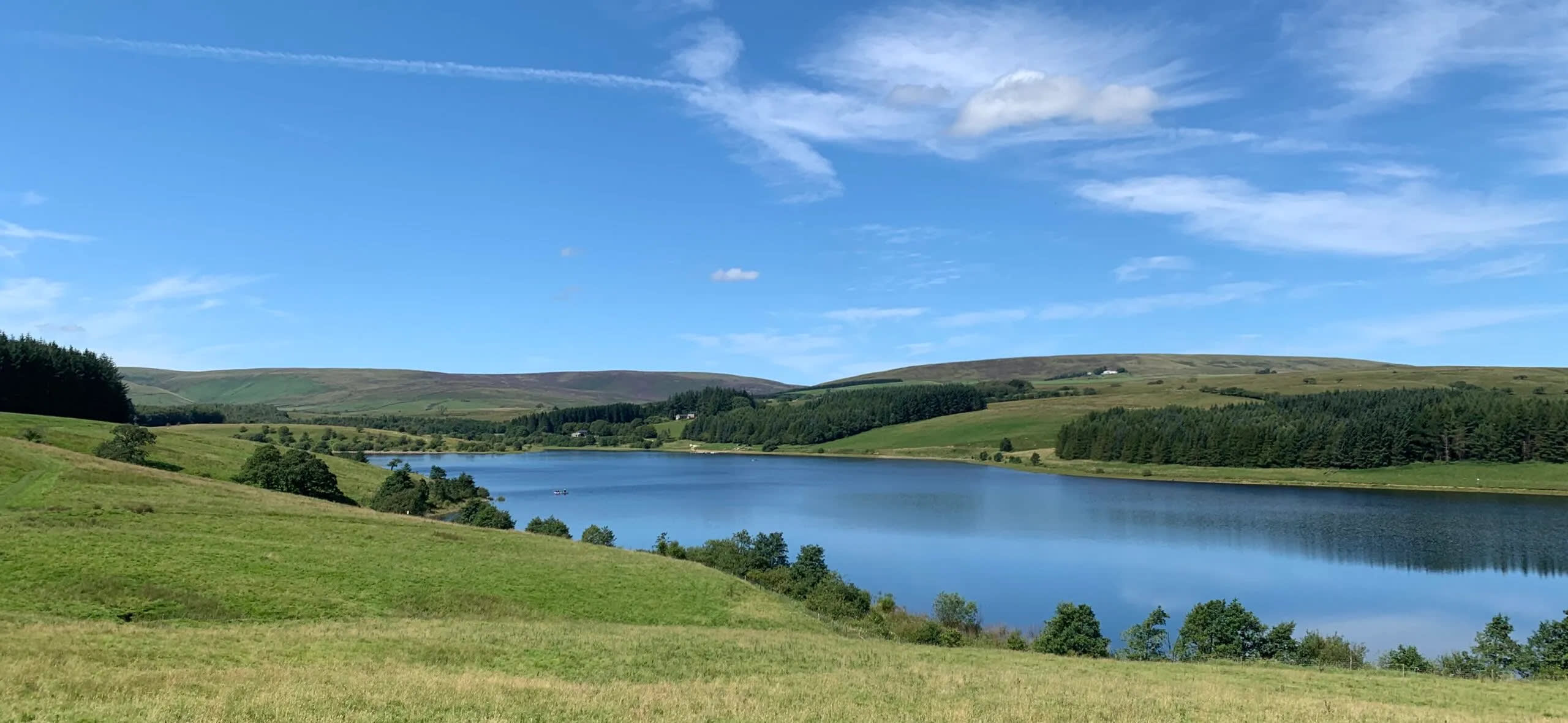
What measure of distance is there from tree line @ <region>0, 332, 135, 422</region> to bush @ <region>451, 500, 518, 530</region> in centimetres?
5704

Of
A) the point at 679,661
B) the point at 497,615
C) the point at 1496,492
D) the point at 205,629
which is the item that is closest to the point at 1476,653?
the point at 679,661

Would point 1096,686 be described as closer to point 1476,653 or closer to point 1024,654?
point 1024,654

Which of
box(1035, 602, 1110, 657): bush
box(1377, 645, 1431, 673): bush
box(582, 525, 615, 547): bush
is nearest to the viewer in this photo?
box(1377, 645, 1431, 673): bush

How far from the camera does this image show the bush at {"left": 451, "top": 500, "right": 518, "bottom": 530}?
2618 inches

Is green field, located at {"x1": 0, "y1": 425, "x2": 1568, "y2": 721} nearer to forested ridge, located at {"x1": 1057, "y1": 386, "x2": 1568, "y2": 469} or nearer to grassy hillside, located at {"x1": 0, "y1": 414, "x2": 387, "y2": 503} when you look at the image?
grassy hillside, located at {"x1": 0, "y1": 414, "x2": 387, "y2": 503}

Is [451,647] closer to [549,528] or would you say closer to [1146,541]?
[549,528]

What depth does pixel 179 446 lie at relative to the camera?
244 feet

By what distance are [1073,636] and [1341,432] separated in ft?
377

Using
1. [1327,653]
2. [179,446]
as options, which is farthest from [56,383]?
[1327,653]

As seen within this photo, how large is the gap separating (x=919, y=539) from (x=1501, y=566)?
4015cm

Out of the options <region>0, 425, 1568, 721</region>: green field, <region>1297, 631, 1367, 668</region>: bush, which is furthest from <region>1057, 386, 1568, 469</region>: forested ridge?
<region>0, 425, 1568, 721</region>: green field

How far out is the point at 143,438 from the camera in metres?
67.6

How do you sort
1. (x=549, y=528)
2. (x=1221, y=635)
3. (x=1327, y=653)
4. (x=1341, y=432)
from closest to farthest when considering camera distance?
(x=1327, y=653) < (x=1221, y=635) < (x=549, y=528) < (x=1341, y=432)

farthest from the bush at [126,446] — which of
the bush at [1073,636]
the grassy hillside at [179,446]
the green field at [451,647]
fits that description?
the bush at [1073,636]
